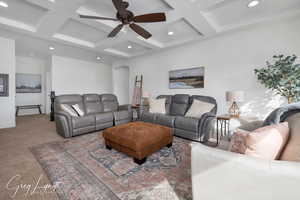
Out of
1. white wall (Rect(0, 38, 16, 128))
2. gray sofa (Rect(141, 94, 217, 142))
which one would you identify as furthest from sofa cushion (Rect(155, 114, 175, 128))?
white wall (Rect(0, 38, 16, 128))

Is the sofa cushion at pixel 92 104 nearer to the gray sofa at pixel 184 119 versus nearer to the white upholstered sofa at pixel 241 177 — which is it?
the gray sofa at pixel 184 119

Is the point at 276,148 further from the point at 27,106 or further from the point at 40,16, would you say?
the point at 27,106

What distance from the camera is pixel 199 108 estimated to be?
3.29 meters

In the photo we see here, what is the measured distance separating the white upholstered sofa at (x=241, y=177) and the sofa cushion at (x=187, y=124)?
177cm

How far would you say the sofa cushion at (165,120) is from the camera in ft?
10.8

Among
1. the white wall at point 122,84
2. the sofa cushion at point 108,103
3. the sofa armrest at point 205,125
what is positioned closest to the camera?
the sofa armrest at point 205,125

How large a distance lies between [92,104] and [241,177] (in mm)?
4136

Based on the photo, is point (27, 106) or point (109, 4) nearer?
point (109, 4)

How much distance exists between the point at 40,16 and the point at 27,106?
4843mm

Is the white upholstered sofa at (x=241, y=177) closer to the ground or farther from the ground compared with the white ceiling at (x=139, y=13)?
closer to the ground

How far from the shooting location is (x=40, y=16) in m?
2.96

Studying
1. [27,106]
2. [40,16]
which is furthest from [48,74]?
[40,16]

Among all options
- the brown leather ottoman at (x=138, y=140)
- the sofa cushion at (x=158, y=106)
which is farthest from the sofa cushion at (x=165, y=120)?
the brown leather ottoman at (x=138, y=140)

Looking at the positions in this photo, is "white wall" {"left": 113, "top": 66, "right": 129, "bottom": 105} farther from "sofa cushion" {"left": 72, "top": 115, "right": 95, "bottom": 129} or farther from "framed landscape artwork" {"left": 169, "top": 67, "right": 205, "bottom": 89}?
"sofa cushion" {"left": 72, "top": 115, "right": 95, "bottom": 129}
